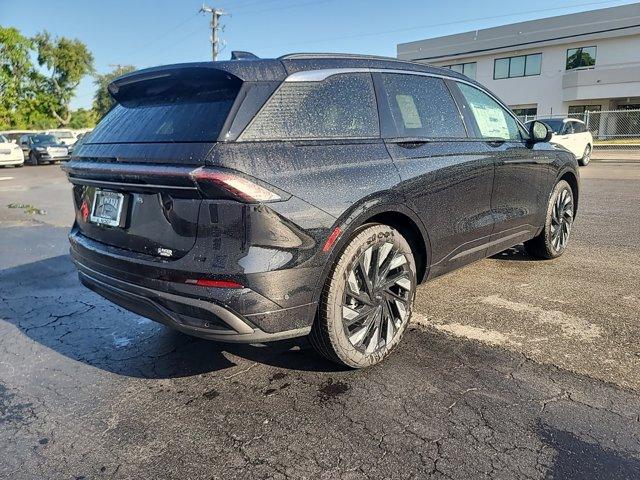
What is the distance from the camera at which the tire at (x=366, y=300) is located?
9.27ft

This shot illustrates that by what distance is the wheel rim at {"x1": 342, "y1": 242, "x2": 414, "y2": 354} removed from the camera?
294 cm

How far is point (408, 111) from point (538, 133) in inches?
75.6

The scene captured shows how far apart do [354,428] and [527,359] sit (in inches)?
51.5

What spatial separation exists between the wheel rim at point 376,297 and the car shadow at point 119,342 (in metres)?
0.31

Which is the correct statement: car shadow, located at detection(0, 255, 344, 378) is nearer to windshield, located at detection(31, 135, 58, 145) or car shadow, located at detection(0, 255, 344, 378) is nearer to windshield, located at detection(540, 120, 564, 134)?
windshield, located at detection(540, 120, 564, 134)

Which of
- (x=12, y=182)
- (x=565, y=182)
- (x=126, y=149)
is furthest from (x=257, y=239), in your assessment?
(x=12, y=182)

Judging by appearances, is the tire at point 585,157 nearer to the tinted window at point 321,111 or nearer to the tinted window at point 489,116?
the tinted window at point 489,116

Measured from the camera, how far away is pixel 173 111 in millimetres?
2791

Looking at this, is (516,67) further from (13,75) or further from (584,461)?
(13,75)

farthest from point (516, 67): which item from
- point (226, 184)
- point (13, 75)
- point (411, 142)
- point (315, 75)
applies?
point (13, 75)

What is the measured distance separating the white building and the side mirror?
3165 centimetres

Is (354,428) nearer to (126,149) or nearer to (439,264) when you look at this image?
(439,264)

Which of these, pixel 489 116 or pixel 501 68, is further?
pixel 501 68

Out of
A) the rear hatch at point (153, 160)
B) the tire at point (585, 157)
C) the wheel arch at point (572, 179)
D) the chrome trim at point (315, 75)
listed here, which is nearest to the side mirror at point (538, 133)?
the wheel arch at point (572, 179)
